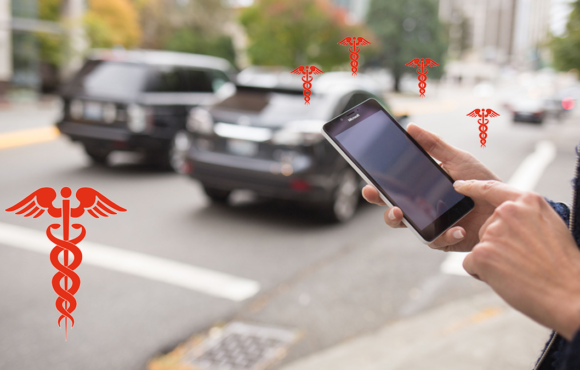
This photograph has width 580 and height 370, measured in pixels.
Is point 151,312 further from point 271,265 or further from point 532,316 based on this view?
point 532,316

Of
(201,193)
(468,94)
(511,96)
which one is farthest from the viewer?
(201,193)

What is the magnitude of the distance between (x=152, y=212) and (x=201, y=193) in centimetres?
125

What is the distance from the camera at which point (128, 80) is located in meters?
6.67

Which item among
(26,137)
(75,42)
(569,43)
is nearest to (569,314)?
(569,43)

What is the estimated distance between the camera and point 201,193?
25.1ft

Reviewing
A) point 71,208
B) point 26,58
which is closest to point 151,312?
point 71,208

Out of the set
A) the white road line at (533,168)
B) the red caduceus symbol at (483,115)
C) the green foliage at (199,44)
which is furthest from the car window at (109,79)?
the green foliage at (199,44)

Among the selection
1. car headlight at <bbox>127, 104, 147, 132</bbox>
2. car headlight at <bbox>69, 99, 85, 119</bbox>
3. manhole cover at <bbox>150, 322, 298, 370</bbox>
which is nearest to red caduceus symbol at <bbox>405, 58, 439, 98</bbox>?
manhole cover at <bbox>150, 322, 298, 370</bbox>

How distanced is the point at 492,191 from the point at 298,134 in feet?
13.1

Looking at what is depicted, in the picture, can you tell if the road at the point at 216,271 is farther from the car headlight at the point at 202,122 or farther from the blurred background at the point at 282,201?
the car headlight at the point at 202,122

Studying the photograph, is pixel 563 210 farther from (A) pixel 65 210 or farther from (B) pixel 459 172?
(A) pixel 65 210

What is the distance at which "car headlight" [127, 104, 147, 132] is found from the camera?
5519 mm

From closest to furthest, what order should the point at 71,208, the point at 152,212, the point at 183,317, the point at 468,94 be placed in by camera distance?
1. the point at 71,208
2. the point at 468,94
3. the point at 183,317
4. the point at 152,212

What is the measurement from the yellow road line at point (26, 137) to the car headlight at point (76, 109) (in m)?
3.70
